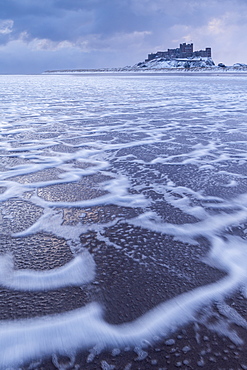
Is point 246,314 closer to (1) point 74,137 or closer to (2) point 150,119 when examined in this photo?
(1) point 74,137

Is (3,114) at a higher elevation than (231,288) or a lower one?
higher

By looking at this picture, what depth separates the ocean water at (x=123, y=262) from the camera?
1.14 meters

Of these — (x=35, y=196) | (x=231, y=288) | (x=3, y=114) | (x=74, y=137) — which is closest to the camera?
(x=231, y=288)

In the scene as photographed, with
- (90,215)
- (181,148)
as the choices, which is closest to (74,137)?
(181,148)

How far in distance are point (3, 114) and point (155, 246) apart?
7.08 m

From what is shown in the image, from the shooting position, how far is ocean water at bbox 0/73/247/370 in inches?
44.9

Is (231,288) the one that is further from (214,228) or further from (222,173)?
(222,173)

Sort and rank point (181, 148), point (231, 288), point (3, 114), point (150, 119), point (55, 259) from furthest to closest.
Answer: point (3, 114)
point (150, 119)
point (181, 148)
point (55, 259)
point (231, 288)

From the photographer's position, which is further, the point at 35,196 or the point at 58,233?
the point at 35,196

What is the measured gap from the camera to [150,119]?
6703 mm

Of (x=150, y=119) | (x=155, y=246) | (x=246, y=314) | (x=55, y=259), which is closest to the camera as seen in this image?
(x=246, y=314)

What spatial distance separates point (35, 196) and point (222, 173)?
179 centimetres

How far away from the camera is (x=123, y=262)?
1.63 meters

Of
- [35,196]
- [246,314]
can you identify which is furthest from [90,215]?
[246,314]
